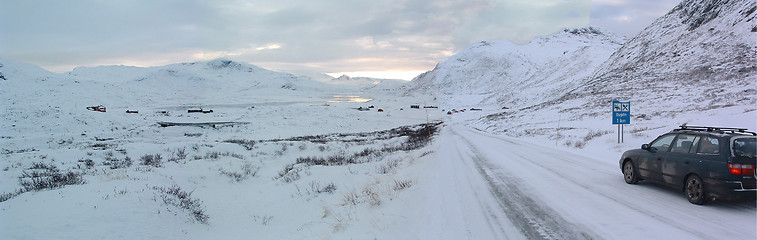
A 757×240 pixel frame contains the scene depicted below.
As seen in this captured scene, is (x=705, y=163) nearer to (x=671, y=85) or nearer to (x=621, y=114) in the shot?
(x=621, y=114)

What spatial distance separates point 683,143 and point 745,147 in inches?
45.1

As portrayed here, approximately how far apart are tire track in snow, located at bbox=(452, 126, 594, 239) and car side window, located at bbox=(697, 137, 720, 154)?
3150 millimetres

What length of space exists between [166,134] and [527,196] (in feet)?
118

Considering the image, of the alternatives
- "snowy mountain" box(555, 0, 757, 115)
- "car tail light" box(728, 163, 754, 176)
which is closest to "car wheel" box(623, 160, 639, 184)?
"car tail light" box(728, 163, 754, 176)

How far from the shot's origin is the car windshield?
6.67 metres

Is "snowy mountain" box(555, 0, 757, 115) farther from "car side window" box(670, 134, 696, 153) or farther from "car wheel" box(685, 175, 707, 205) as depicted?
"car wheel" box(685, 175, 707, 205)

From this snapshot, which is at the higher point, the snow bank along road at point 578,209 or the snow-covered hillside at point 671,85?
the snow-covered hillside at point 671,85

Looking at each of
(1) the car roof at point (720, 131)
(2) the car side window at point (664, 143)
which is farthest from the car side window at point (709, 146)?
(2) the car side window at point (664, 143)

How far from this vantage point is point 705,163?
7.02 metres

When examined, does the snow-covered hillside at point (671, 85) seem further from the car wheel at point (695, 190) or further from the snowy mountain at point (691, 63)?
the car wheel at point (695, 190)

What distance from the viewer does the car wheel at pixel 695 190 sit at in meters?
7.00

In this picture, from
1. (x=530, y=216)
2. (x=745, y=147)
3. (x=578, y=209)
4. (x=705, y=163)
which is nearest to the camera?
(x=745, y=147)

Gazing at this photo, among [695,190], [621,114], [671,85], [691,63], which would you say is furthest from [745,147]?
[691,63]

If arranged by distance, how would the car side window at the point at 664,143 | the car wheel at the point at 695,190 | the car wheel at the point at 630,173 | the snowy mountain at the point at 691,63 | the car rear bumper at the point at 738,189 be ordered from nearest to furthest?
the car rear bumper at the point at 738,189
the car wheel at the point at 695,190
the car side window at the point at 664,143
the car wheel at the point at 630,173
the snowy mountain at the point at 691,63
